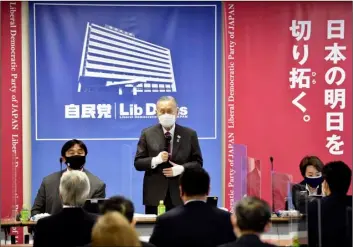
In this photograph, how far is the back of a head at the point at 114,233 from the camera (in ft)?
9.58

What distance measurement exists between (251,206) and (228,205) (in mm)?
4263

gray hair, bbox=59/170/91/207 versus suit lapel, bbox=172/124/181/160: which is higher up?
suit lapel, bbox=172/124/181/160

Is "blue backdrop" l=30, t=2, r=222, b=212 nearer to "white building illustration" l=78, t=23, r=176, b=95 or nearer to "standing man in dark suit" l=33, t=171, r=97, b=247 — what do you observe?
"white building illustration" l=78, t=23, r=176, b=95

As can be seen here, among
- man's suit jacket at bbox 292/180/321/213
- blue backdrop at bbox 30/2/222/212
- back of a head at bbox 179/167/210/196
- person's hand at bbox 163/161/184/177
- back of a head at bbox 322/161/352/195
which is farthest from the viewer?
blue backdrop at bbox 30/2/222/212

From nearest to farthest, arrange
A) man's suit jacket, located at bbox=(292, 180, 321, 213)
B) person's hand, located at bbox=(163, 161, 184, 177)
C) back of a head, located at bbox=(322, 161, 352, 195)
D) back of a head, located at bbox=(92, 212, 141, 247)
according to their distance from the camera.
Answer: back of a head, located at bbox=(92, 212, 141, 247), man's suit jacket, located at bbox=(292, 180, 321, 213), back of a head, located at bbox=(322, 161, 352, 195), person's hand, located at bbox=(163, 161, 184, 177)

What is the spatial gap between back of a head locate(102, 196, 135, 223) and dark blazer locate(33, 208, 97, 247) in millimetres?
342

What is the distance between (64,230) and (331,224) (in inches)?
62.7

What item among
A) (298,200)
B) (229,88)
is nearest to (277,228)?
(298,200)

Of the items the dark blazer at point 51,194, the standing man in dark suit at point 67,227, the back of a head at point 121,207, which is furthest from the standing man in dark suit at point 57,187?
the back of a head at point 121,207

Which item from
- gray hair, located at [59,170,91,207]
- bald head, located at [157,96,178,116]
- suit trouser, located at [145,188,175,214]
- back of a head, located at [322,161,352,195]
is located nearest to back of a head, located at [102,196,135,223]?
gray hair, located at [59,170,91,207]

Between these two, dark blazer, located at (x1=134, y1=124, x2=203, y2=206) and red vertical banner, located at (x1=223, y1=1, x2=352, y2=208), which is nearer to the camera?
dark blazer, located at (x1=134, y1=124, x2=203, y2=206)

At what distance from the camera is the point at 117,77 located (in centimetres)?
757

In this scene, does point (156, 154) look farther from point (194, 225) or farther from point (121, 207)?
point (121, 207)

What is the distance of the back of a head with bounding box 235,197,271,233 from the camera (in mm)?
3387
